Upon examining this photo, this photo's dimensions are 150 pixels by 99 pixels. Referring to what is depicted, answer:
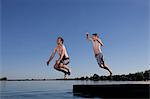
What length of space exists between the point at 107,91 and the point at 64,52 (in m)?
10.7

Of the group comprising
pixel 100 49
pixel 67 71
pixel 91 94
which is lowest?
pixel 91 94

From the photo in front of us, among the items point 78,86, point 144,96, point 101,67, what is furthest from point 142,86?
point 78,86

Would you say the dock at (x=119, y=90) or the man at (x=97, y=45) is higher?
the man at (x=97, y=45)

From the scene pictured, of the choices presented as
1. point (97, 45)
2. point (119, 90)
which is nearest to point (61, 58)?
point (97, 45)

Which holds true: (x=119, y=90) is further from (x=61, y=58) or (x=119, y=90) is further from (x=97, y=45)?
(x=61, y=58)

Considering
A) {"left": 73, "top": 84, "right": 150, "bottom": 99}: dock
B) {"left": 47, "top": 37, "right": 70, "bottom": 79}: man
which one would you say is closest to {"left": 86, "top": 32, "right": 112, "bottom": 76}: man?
{"left": 47, "top": 37, "right": 70, "bottom": 79}: man

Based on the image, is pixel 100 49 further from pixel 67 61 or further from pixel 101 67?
pixel 67 61

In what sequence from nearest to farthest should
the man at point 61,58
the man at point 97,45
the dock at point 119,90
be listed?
the man at point 61,58
the man at point 97,45
the dock at point 119,90

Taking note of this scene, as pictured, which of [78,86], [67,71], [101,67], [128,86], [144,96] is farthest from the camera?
[78,86]

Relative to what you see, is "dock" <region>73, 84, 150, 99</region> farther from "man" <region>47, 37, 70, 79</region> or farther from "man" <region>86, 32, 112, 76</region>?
"man" <region>47, 37, 70, 79</region>

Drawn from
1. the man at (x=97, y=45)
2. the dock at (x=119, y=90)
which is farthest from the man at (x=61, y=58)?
the dock at (x=119, y=90)

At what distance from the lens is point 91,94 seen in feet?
113

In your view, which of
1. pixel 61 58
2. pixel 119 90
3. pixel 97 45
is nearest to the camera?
pixel 61 58

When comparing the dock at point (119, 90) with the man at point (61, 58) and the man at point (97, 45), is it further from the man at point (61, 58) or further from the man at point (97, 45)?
the man at point (61, 58)
